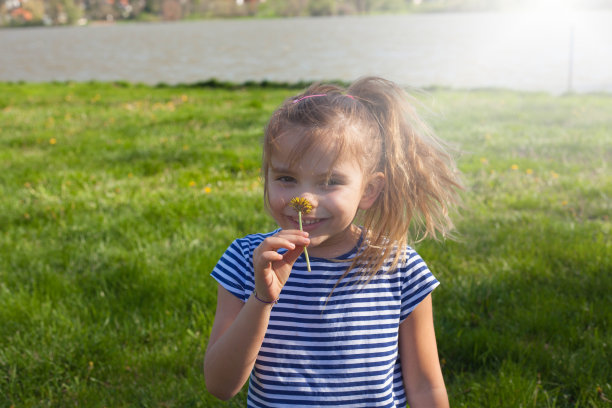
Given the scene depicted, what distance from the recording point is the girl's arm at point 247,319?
1369 millimetres

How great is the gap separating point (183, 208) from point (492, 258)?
2.22 meters

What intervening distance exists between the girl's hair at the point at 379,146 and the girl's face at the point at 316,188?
0.08ft

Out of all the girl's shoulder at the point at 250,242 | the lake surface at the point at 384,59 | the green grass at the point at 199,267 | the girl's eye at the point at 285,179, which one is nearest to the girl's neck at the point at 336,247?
the girl's shoulder at the point at 250,242

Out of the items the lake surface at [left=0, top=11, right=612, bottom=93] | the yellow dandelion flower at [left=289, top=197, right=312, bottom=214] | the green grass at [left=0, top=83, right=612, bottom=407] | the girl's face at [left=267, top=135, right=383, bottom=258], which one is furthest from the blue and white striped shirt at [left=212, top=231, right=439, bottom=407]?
the lake surface at [left=0, top=11, right=612, bottom=93]

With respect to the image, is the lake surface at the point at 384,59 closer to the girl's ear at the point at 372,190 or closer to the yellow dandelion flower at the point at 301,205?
the girl's ear at the point at 372,190

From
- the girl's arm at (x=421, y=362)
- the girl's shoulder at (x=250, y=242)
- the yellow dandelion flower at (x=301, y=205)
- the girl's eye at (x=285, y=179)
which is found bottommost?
the girl's arm at (x=421, y=362)

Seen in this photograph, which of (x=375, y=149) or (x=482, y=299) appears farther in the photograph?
(x=482, y=299)

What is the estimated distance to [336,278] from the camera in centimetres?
164

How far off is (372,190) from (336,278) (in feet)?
0.95

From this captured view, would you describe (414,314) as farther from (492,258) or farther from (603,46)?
(603,46)

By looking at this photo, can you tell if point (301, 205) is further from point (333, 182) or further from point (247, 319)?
point (247, 319)

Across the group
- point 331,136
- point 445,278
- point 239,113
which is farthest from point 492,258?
point 239,113

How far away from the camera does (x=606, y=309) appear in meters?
2.87

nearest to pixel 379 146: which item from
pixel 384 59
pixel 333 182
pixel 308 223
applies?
pixel 333 182
